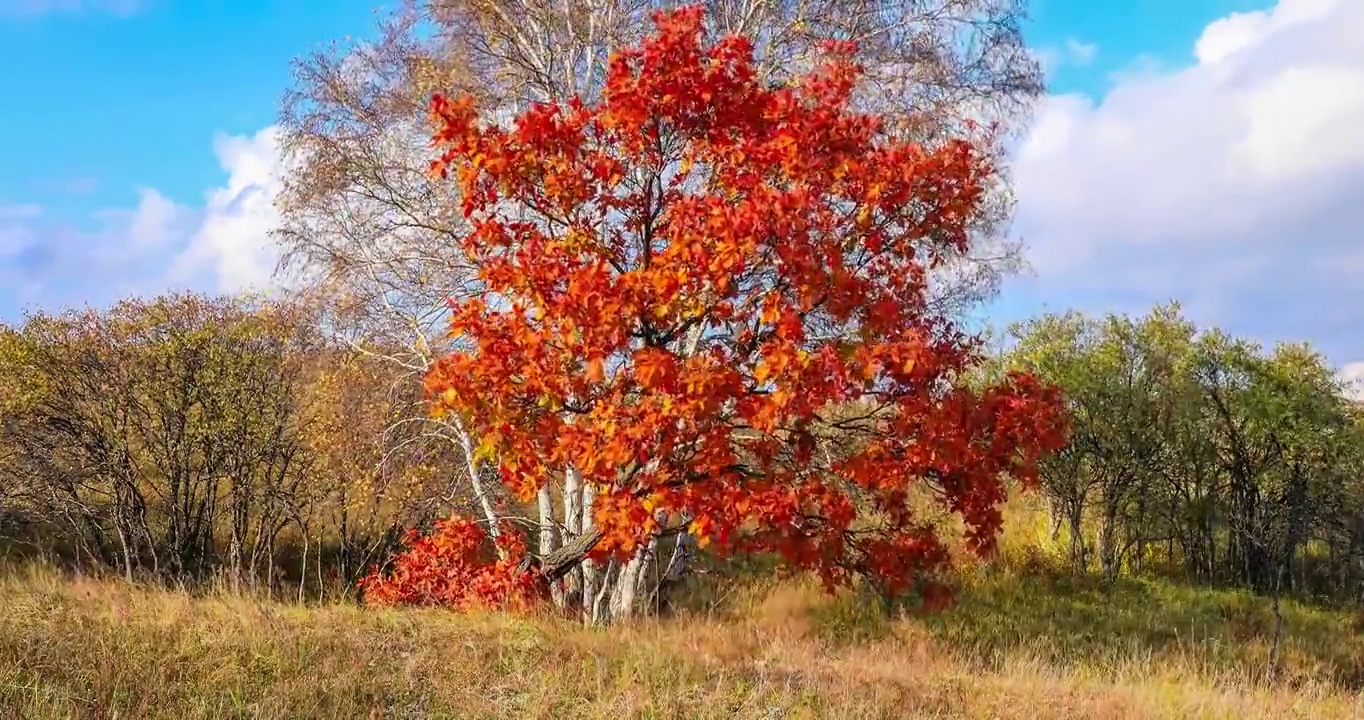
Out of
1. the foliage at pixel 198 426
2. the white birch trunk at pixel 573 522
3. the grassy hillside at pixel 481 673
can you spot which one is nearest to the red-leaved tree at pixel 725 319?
the grassy hillside at pixel 481 673

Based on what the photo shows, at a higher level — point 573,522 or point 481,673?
point 573,522

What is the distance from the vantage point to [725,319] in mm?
7648

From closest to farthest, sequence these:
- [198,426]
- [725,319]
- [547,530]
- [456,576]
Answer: [725,319]
[456,576]
[547,530]
[198,426]

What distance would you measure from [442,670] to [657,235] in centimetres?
398

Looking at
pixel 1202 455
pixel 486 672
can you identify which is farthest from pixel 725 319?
pixel 1202 455

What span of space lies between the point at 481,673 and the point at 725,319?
3114 mm

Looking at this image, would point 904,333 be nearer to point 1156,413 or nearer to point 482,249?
point 482,249

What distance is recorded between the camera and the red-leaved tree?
6832mm

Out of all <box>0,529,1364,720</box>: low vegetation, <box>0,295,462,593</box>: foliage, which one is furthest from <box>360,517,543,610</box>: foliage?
<box>0,295,462,593</box>: foliage

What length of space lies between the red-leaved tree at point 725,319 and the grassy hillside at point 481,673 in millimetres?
876

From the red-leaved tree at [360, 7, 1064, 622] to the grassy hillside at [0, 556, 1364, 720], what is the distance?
2.87 ft

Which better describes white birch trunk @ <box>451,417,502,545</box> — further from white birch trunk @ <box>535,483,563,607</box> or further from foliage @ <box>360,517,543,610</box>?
foliage @ <box>360,517,543,610</box>

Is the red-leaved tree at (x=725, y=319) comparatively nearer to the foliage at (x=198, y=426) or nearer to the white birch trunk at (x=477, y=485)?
the white birch trunk at (x=477, y=485)

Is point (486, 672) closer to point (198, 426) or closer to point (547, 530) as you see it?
point (547, 530)
